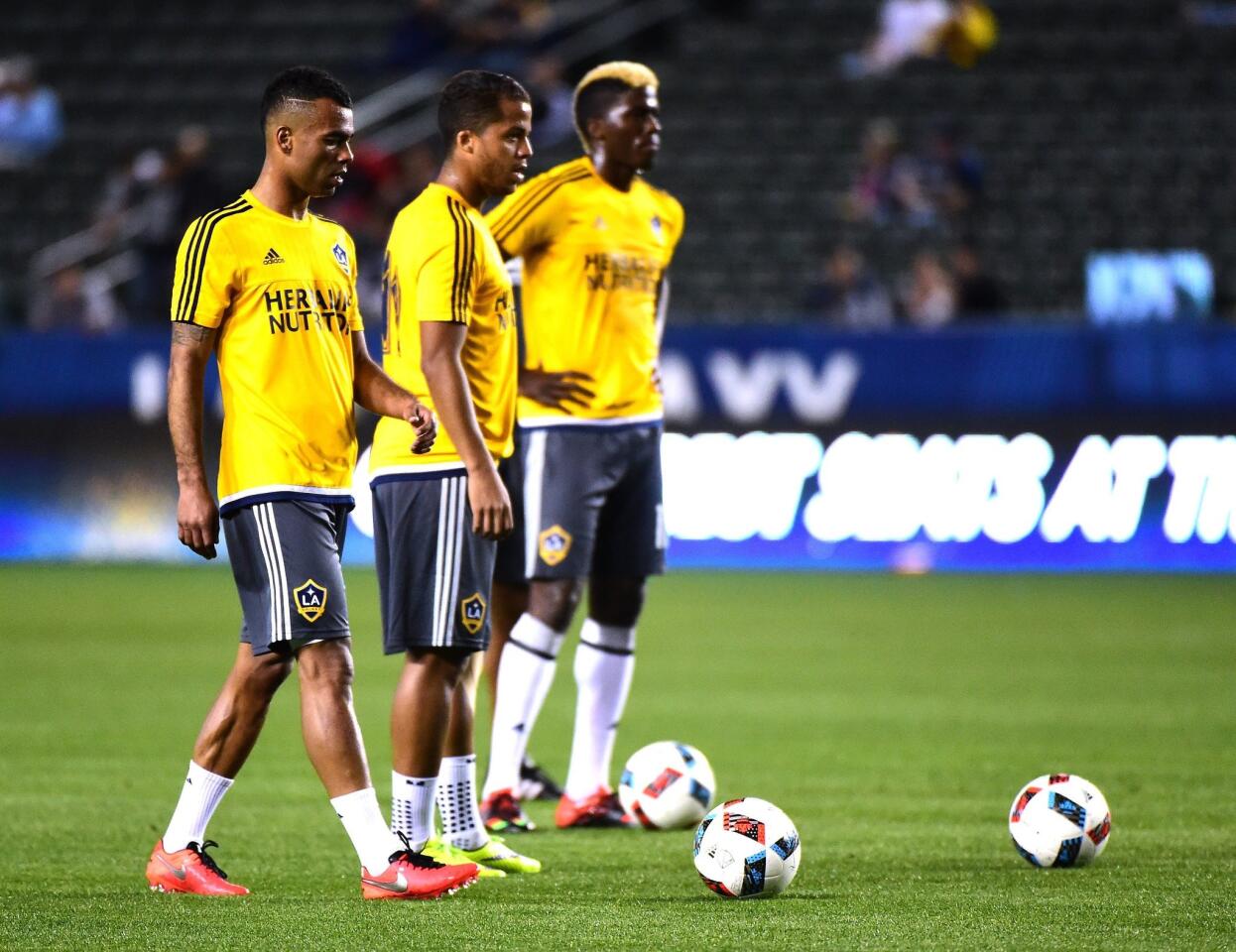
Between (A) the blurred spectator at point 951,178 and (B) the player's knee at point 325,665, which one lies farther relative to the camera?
(A) the blurred spectator at point 951,178

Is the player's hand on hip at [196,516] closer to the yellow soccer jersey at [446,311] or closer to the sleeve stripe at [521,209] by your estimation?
the yellow soccer jersey at [446,311]

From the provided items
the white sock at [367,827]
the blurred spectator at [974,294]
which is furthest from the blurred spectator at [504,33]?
the white sock at [367,827]

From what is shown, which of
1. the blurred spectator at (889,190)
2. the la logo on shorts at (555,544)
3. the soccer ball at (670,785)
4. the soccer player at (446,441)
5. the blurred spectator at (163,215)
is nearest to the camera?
the soccer player at (446,441)

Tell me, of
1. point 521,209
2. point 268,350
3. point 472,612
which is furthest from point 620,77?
point 472,612

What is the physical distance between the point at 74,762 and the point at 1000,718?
14.3 feet

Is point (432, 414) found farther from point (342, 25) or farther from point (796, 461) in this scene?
point (342, 25)

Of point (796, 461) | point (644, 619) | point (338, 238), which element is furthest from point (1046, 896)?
point (796, 461)

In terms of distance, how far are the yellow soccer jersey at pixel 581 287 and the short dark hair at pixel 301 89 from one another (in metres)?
1.58

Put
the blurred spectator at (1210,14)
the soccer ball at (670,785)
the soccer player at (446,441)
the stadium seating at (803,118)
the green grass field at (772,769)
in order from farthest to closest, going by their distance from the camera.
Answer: the blurred spectator at (1210,14) → the stadium seating at (803,118) → the soccer ball at (670,785) → the soccer player at (446,441) → the green grass field at (772,769)

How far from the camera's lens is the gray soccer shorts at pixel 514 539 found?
295 inches

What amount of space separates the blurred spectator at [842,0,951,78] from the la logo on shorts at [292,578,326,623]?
729 inches

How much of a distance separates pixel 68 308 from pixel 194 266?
47.1 feet

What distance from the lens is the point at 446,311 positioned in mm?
6027

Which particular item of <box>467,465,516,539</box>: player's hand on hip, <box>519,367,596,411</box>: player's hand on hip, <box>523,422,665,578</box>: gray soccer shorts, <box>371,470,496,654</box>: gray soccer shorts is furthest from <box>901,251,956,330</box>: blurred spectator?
Result: <box>467,465,516,539</box>: player's hand on hip
